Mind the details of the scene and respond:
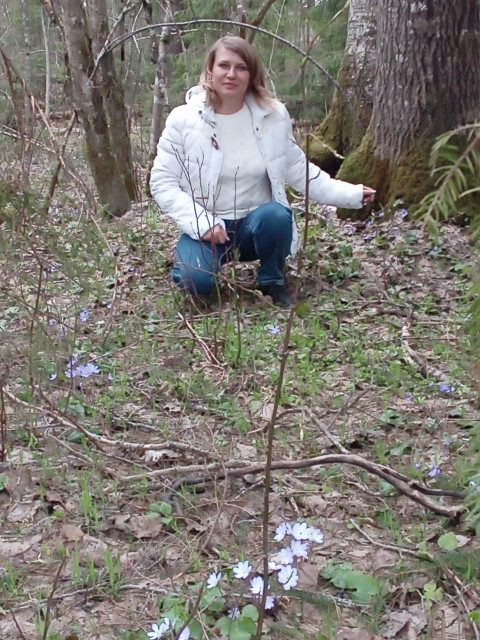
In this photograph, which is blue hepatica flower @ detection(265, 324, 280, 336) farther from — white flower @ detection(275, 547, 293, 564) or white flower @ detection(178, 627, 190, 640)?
white flower @ detection(178, 627, 190, 640)

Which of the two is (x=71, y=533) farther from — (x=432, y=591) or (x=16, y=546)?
(x=432, y=591)

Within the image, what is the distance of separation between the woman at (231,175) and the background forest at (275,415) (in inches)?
Result: 10.0

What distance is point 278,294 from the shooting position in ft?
14.8

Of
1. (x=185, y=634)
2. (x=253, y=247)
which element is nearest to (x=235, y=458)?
(x=185, y=634)

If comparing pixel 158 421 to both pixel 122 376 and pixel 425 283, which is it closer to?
pixel 122 376

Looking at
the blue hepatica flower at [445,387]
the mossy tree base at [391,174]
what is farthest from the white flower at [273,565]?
the mossy tree base at [391,174]

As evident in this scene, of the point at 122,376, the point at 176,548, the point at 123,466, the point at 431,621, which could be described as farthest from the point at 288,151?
the point at 431,621

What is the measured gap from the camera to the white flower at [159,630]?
70.9 inches

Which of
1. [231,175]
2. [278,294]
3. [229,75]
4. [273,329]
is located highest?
[229,75]

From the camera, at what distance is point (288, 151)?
15.0 ft

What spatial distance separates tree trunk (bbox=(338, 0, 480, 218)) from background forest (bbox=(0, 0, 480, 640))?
0.5 inches

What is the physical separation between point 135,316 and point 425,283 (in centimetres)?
171

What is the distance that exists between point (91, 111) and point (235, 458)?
4.74 meters

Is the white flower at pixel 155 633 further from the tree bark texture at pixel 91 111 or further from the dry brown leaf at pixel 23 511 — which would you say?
the tree bark texture at pixel 91 111
